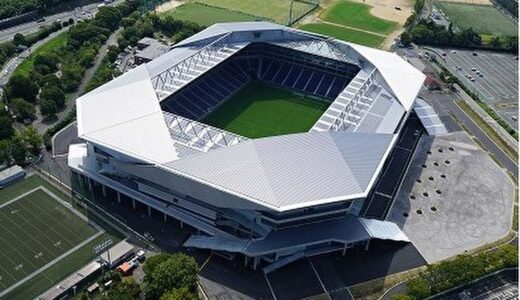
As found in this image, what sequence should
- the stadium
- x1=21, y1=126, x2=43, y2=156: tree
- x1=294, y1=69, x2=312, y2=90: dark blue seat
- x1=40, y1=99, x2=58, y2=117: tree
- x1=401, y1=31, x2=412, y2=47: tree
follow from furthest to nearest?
x1=401, y1=31, x2=412, y2=47: tree → x1=294, y1=69, x2=312, y2=90: dark blue seat → x1=40, y1=99, x2=58, y2=117: tree → x1=21, y1=126, x2=43, y2=156: tree → the stadium

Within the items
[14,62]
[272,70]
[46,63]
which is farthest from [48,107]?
[272,70]

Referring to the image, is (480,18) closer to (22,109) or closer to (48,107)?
(48,107)

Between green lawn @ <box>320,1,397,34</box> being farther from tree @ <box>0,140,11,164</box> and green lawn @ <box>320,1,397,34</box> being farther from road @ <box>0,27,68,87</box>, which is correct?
→ tree @ <box>0,140,11,164</box>

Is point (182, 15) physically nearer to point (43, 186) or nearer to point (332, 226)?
point (43, 186)

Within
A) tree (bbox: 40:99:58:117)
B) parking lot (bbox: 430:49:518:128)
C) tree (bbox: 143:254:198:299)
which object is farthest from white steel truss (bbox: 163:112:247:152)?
parking lot (bbox: 430:49:518:128)

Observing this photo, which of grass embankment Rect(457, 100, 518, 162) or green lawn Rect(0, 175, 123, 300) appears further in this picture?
grass embankment Rect(457, 100, 518, 162)

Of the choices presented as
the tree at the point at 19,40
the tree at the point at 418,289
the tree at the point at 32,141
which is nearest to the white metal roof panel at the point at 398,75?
the tree at the point at 418,289

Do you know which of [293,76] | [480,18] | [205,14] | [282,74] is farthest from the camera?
[480,18]
